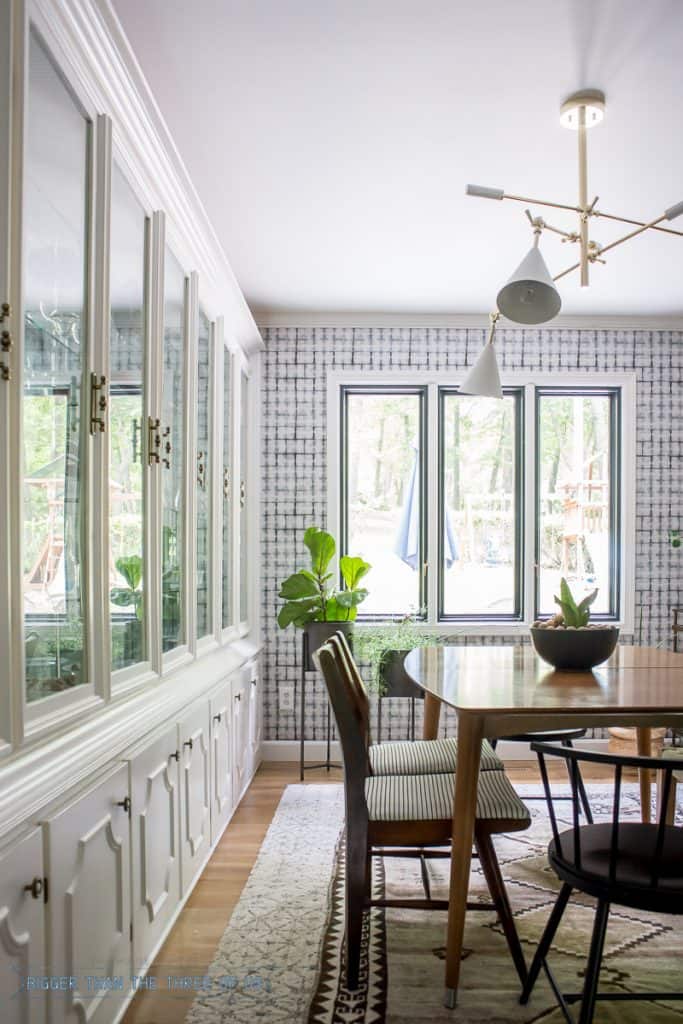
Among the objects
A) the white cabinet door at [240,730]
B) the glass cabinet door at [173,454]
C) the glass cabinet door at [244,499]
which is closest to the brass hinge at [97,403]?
the glass cabinet door at [173,454]

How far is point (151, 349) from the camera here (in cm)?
252

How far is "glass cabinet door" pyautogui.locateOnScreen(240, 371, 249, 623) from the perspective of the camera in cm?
457

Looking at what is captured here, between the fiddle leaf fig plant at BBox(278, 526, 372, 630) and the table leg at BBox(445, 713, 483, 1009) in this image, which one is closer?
the table leg at BBox(445, 713, 483, 1009)

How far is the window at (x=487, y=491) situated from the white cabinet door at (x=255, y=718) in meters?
0.86

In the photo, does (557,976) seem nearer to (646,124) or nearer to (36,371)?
(36,371)

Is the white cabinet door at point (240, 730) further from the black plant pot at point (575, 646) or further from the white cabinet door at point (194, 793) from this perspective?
the black plant pot at point (575, 646)

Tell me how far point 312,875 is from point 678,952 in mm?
1297

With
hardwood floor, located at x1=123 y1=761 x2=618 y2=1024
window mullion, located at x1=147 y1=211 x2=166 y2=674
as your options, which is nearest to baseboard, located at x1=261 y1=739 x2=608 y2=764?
hardwood floor, located at x1=123 y1=761 x2=618 y2=1024

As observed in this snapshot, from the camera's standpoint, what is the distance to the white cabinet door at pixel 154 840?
2.26 metres

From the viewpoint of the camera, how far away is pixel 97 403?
200 cm

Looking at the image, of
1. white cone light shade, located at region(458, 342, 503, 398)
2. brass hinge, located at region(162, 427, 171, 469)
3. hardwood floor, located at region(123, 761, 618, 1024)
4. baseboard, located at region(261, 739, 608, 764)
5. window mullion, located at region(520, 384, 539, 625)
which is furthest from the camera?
window mullion, located at region(520, 384, 539, 625)

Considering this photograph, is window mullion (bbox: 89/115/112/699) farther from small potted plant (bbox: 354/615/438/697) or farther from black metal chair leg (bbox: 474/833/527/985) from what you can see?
small potted plant (bbox: 354/615/438/697)

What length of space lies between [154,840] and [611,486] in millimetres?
3674

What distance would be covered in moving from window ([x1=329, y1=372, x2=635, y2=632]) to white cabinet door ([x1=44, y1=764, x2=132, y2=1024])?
123 inches
